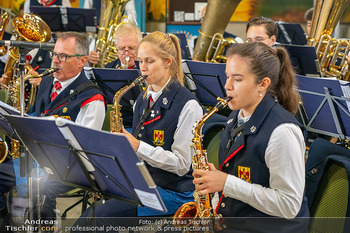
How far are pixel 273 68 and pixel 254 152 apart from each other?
0.38 m

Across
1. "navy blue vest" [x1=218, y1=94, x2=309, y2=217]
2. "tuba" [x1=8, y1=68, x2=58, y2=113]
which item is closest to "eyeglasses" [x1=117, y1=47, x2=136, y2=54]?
"tuba" [x1=8, y1=68, x2=58, y2=113]

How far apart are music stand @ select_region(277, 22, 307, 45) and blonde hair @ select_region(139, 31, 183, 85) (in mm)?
2850

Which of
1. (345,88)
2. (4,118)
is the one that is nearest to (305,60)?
(345,88)

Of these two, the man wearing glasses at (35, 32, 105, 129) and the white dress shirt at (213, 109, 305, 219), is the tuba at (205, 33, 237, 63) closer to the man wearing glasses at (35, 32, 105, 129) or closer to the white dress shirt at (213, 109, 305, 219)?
the man wearing glasses at (35, 32, 105, 129)

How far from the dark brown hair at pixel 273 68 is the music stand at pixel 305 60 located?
1948 millimetres

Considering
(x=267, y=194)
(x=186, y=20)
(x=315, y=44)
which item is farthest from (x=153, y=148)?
(x=186, y=20)

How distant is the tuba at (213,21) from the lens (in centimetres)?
450

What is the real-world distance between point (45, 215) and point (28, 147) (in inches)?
25.6

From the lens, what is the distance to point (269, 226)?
68.5 inches

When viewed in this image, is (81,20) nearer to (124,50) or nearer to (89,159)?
(124,50)

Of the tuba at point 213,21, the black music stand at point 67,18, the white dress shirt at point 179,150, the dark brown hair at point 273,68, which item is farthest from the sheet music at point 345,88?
the black music stand at point 67,18

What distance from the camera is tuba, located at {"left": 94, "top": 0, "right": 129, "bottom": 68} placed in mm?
4840

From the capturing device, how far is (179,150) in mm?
2314

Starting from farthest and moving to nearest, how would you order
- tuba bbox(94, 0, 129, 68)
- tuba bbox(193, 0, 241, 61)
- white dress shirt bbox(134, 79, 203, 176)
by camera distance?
tuba bbox(94, 0, 129, 68) → tuba bbox(193, 0, 241, 61) → white dress shirt bbox(134, 79, 203, 176)
